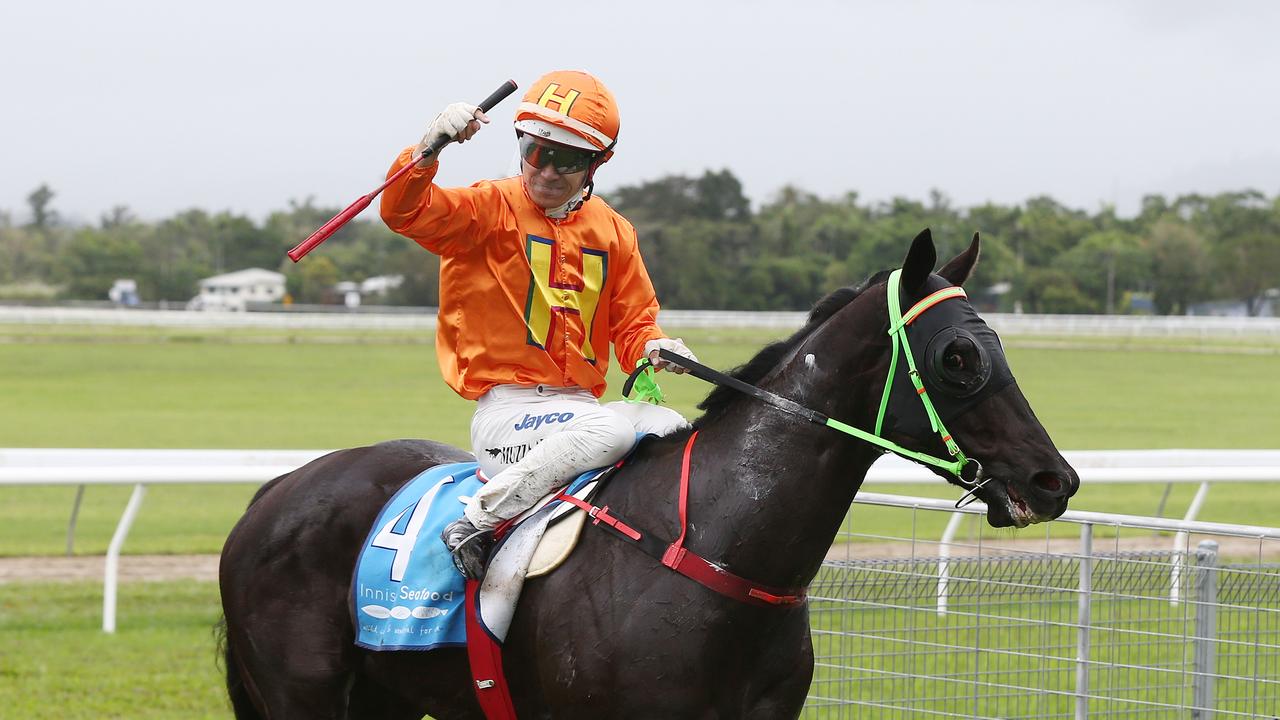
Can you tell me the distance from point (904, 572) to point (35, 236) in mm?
105449

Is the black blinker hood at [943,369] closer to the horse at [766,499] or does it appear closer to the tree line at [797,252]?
the horse at [766,499]

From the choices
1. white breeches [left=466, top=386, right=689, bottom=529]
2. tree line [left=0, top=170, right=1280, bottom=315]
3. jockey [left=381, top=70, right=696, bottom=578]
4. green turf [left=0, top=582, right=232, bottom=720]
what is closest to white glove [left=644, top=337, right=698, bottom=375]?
jockey [left=381, top=70, right=696, bottom=578]

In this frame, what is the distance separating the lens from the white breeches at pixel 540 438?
10.5ft

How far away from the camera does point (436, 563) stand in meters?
3.40

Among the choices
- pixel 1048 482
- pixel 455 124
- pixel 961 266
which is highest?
pixel 455 124

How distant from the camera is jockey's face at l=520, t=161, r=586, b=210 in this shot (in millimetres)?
3428

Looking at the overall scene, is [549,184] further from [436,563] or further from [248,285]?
[248,285]

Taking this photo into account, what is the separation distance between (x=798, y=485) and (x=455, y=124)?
1138 millimetres

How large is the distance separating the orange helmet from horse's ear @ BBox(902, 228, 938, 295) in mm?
912

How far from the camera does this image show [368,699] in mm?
3748

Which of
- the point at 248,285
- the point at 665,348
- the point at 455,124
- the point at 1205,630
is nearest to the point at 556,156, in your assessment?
the point at 455,124

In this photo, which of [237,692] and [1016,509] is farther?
[237,692]

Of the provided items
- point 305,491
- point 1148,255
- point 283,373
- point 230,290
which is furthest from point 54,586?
point 230,290

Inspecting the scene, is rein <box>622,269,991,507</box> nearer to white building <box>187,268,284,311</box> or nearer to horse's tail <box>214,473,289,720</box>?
horse's tail <box>214,473,289,720</box>
